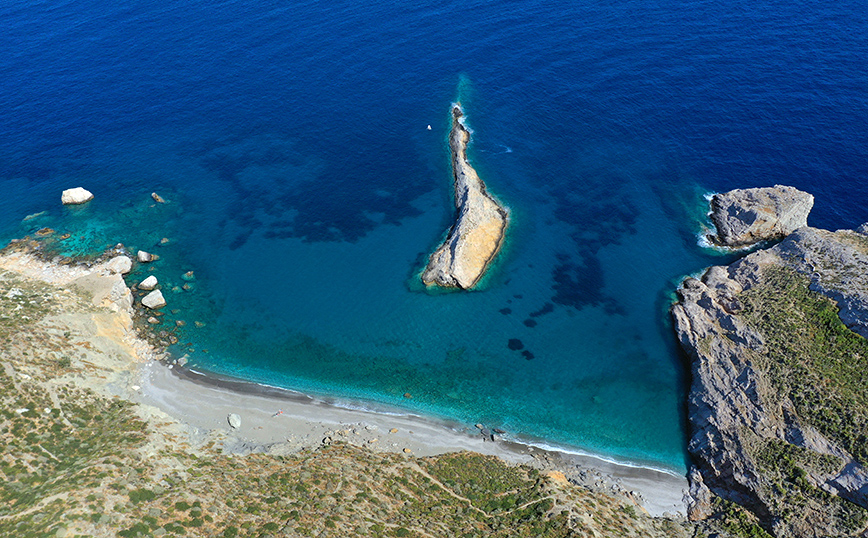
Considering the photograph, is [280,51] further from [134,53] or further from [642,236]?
[642,236]

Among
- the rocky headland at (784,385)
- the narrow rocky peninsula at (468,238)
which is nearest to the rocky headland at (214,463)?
the rocky headland at (784,385)

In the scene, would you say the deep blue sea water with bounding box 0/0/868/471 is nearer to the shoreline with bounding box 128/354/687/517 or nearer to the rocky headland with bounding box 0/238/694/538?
the shoreline with bounding box 128/354/687/517

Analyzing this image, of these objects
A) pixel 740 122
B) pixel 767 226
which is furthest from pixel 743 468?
pixel 740 122

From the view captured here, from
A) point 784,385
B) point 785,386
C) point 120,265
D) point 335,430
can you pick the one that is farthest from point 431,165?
point 785,386

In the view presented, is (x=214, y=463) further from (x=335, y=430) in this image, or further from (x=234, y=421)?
(x=335, y=430)

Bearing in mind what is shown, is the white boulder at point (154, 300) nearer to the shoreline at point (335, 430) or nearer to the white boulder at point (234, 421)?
the shoreline at point (335, 430)

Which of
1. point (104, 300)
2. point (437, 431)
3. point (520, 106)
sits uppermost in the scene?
point (520, 106)
